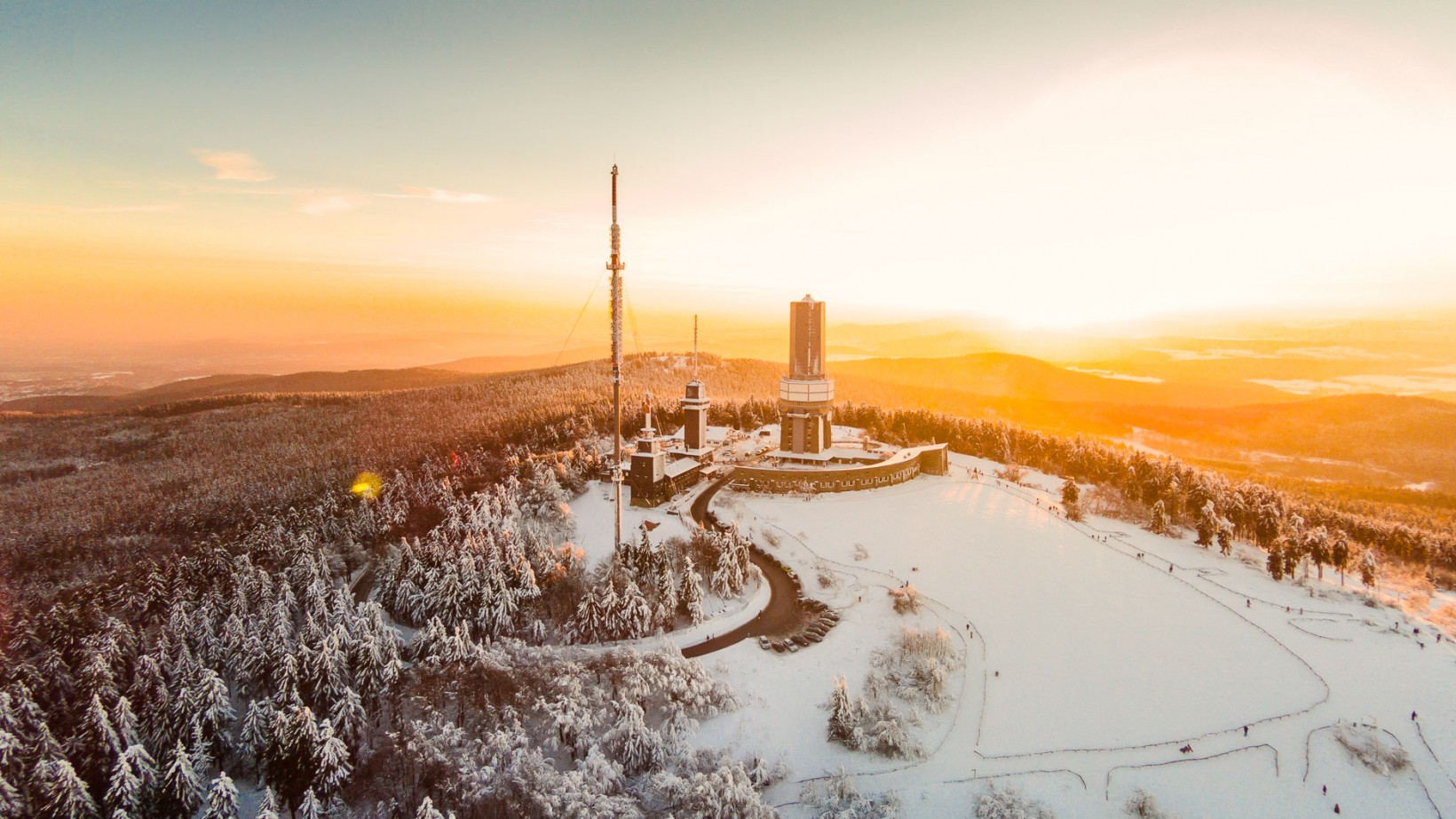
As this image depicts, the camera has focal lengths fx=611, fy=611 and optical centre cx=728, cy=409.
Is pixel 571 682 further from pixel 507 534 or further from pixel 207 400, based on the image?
pixel 207 400

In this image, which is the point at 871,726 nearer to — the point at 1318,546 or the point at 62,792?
the point at 62,792

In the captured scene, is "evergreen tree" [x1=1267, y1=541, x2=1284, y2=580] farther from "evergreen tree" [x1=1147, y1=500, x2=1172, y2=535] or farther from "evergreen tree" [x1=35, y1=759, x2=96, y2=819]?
"evergreen tree" [x1=35, y1=759, x2=96, y2=819]

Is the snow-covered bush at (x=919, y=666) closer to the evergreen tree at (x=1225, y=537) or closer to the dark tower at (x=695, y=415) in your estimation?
the evergreen tree at (x=1225, y=537)

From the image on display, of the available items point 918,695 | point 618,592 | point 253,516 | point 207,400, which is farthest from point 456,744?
point 207,400

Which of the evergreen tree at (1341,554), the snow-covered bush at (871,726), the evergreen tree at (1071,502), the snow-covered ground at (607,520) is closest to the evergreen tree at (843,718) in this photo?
the snow-covered bush at (871,726)

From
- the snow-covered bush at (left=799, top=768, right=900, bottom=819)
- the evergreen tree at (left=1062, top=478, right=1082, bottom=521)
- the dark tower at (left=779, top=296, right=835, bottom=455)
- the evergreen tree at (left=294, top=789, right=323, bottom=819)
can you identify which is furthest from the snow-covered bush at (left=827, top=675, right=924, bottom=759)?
the dark tower at (left=779, top=296, right=835, bottom=455)

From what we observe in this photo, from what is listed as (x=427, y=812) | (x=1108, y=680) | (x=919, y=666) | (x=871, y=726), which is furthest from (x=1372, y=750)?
(x=427, y=812)
